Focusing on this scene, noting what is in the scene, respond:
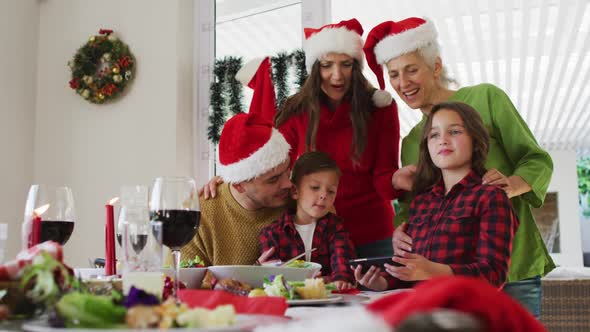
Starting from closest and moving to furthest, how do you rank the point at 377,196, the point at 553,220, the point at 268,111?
1. the point at 377,196
2. the point at 268,111
3. the point at 553,220

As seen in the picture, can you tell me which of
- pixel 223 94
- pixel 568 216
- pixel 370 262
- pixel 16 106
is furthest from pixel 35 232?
pixel 568 216

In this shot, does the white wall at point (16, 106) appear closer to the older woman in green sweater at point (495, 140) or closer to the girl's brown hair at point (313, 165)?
the girl's brown hair at point (313, 165)

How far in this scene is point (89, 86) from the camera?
3582mm

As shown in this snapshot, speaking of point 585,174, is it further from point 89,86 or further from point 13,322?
point 13,322

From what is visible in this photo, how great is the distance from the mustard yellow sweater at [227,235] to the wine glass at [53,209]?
2.18ft

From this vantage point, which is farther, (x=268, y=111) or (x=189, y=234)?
(x=268, y=111)

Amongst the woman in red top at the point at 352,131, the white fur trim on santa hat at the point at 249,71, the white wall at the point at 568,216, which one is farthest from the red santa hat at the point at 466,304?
the white wall at the point at 568,216

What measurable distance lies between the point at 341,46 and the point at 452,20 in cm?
410

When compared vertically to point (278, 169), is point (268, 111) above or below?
above

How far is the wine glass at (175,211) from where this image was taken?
103cm

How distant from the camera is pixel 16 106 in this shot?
3.67m

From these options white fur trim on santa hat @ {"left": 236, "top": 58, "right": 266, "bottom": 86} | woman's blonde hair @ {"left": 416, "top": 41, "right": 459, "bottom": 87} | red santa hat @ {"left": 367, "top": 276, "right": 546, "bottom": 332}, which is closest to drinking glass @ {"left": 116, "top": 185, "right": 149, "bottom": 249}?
red santa hat @ {"left": 367, "top": 276, "right": 546, "bottom": 332}

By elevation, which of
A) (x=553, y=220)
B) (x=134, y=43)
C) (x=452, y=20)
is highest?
(x=452, y=20)

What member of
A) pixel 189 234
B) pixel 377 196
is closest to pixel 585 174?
pixel 377 196
